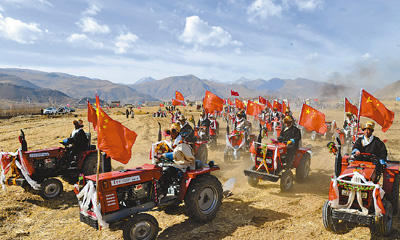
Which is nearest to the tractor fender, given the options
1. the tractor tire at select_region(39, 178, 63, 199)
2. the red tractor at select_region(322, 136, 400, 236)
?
the red tractor at select_region(322, 136, 400, 236)

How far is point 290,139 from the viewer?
8.22 m

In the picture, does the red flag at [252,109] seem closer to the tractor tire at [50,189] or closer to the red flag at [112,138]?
the tractor tire at [50,189]

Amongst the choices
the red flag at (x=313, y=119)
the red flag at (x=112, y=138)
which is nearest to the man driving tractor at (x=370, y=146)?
the red flag at (x=313, y=119)

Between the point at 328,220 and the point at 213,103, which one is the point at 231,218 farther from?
the point at 213,103

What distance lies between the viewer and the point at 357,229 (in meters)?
5.04

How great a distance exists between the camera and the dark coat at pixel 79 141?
8055mm

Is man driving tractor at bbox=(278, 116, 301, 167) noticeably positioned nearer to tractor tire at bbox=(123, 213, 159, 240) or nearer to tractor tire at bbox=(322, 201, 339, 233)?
tractor tire at bbox=(322, 201, 339, 233)

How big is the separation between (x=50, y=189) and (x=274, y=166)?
6.38 metres

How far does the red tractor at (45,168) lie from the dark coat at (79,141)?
0.19 meters

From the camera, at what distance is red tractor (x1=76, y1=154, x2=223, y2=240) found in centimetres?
446

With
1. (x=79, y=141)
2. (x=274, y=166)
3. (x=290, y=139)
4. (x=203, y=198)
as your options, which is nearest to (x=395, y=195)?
(x=274, y=166)

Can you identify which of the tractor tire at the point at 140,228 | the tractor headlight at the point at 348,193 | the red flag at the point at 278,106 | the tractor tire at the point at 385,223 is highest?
the red flag at the point at 278,106

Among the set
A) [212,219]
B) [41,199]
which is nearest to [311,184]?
[212,219]

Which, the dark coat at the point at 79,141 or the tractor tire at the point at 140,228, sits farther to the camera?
the dark coat at the point at 79,141
